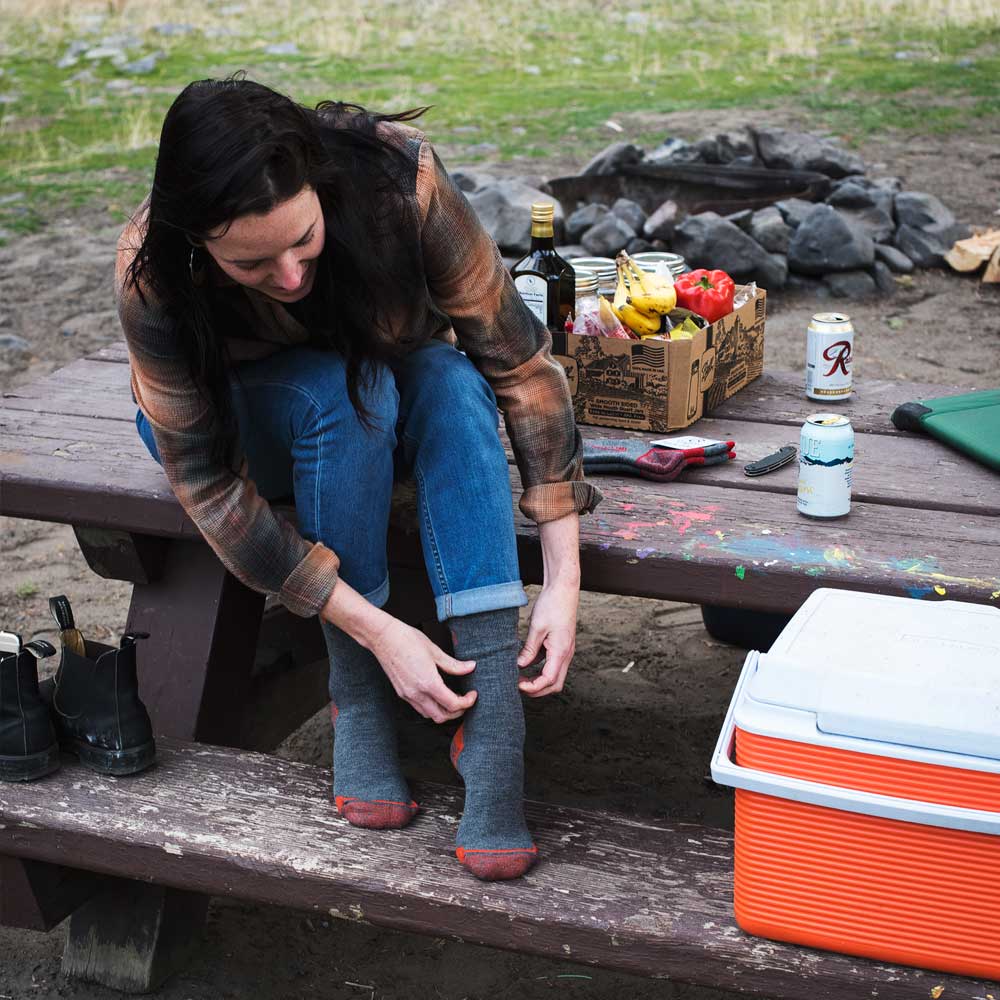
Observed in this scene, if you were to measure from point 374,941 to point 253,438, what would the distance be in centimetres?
100

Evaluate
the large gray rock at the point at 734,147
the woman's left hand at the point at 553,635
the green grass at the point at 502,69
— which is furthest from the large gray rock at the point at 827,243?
the woman's left hand at the point at 553,635

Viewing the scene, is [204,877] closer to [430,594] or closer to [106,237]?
[430,594]

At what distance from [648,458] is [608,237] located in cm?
342

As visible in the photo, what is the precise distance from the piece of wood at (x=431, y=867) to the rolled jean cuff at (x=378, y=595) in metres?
0.31

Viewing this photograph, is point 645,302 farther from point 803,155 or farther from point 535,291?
point 803,155

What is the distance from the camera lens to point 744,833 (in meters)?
1.72

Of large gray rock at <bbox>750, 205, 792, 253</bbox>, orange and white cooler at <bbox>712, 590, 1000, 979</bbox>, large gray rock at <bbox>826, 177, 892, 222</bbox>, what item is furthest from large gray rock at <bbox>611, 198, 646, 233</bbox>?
orange and white cooler at <bbox>712, 590, 1000, 979</bbox>

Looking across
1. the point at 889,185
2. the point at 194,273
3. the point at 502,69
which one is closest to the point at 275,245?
the point at 194,273

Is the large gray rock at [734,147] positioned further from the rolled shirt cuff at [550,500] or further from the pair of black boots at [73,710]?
the pair of black boots at [73,710]

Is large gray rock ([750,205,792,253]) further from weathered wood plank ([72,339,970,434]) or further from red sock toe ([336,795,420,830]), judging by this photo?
red sock toe ([336,795,420,830])

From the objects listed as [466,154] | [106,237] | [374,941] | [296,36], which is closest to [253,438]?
[374,941]

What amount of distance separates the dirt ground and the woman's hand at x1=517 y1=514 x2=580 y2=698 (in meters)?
0.41

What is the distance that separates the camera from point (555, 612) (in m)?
2.04

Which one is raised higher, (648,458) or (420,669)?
(648,458)
